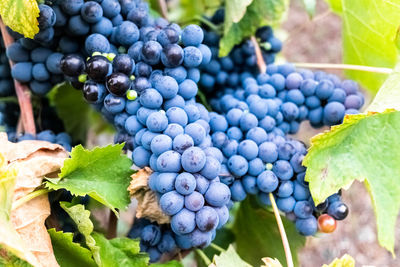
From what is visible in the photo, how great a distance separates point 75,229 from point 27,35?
0.33 meters

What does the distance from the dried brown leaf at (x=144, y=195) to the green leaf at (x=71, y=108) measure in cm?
36

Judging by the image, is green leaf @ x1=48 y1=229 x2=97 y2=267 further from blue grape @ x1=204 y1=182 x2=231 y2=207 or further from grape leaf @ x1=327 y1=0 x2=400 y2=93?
grape leaf @ x1=327 y1=0 x2=400 y2=93

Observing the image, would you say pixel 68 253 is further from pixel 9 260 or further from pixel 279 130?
pixel 279 130

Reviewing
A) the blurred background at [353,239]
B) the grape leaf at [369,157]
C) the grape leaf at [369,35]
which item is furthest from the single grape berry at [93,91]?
the blurred background at [353,239]

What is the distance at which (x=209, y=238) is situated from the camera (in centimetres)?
66

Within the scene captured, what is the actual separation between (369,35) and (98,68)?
1.69 ft

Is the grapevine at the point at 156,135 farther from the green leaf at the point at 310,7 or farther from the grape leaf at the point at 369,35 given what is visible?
the green leaf at the point at 310,7

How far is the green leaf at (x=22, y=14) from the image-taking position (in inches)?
26.0

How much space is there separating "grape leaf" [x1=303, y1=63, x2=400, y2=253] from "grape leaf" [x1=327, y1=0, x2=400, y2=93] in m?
0.14

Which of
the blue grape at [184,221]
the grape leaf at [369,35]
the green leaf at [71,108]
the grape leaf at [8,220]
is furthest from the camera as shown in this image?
the green leaf at [71,108]

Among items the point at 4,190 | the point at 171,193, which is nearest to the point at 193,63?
the point at 171,193

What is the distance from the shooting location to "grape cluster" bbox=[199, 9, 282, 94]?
91 cm

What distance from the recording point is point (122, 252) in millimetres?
720

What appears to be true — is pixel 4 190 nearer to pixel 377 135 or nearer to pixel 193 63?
pixel 193 63
